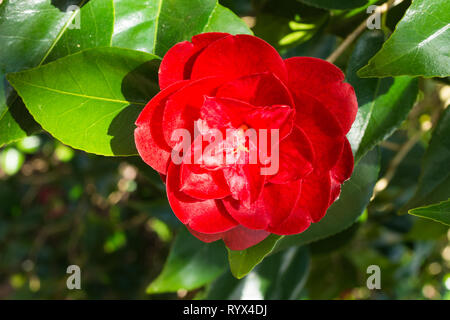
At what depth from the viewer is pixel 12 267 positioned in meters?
1.96

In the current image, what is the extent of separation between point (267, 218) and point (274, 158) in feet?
0.22

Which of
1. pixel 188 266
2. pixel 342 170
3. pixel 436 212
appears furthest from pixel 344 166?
pixel 188 266

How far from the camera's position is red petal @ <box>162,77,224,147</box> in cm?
48

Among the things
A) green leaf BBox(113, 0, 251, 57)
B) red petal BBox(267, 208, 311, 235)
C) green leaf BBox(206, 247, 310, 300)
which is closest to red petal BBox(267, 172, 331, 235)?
red petal BBox(267, 208, 311, 235)

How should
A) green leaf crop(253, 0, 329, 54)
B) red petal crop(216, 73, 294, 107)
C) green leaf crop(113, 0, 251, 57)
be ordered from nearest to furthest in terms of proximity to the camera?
red petal crop(216, 73, 294, 107), green leaf crop(113, 0, 251, 57), green leaf crop(253, 0, 329, 54)

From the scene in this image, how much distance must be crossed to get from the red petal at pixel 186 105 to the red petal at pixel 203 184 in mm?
37

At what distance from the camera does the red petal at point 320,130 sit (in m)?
0.49

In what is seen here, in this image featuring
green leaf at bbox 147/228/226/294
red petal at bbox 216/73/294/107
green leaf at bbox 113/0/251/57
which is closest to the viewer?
red petal at bbox 216/73/294/107

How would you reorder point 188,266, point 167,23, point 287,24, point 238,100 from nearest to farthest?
point 238,100, point 167,23, point 287,24, point 188,266

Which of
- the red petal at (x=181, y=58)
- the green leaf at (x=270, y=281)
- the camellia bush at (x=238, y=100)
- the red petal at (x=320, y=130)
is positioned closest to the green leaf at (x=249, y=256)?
the camellia bush at (x=238, y=100)

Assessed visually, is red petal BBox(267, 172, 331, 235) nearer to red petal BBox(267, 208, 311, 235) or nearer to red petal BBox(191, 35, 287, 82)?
red petal BBox(267, 208, 311, 235)

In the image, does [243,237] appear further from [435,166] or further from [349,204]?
[435,166]

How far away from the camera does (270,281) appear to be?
983 mm

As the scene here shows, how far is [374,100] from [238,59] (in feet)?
0.79
